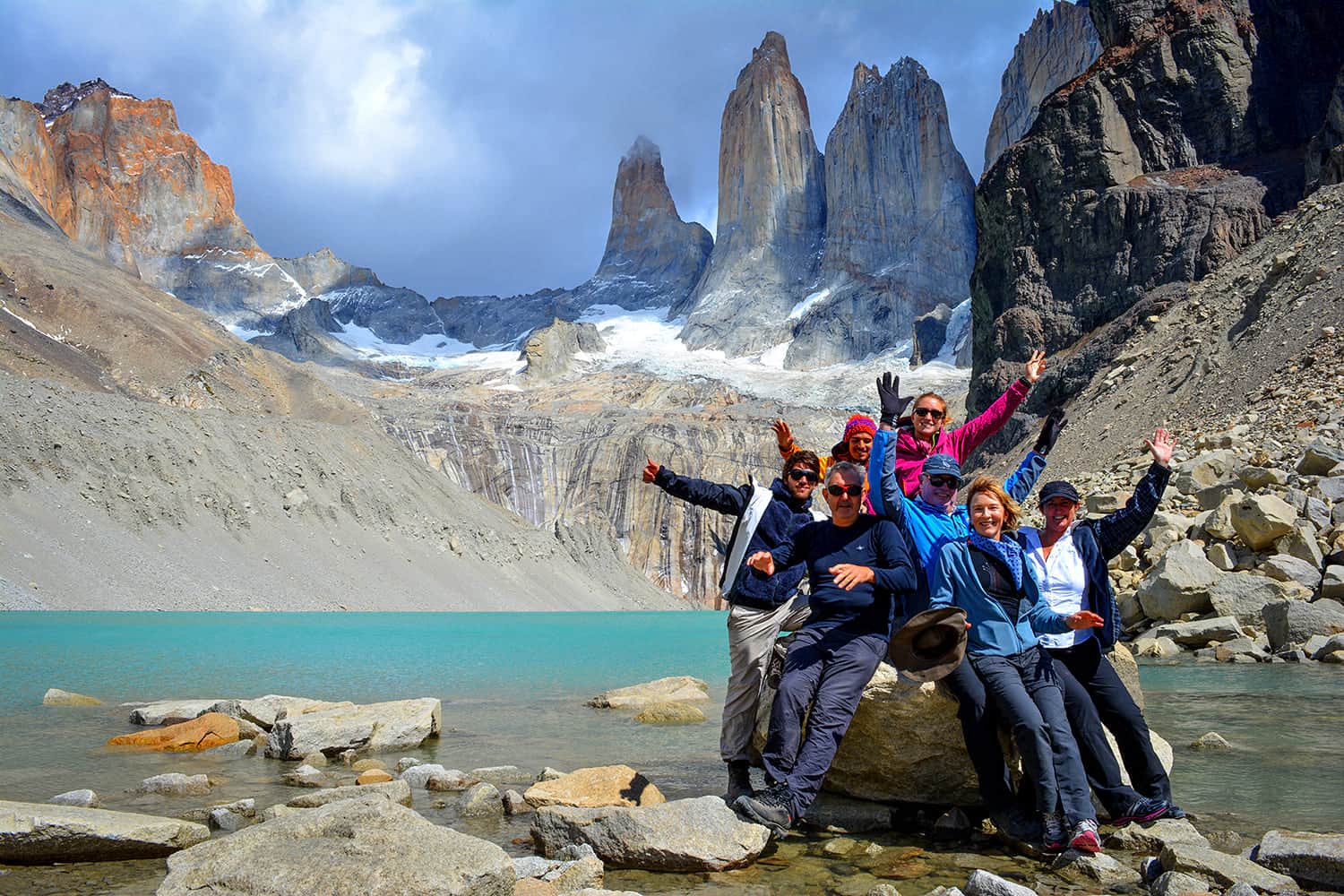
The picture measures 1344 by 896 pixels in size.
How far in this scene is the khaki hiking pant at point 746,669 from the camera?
18.6ft

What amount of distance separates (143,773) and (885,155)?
15520cm

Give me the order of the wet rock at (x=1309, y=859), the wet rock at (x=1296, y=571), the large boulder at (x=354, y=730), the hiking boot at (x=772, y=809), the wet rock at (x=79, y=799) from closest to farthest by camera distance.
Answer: the wet rock at (x=1309, y=859) < the hiking boot at (x=772, y=809) < the wet rock at (x=79, y=799) < the large boulder at (x=354, y=730) < the wet rock at (x=1296, y=571)

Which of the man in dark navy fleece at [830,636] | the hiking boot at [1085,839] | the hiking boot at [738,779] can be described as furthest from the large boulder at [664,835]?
the hiking boot at [1085,839]

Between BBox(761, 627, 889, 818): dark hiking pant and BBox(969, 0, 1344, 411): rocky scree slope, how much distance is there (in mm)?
44314

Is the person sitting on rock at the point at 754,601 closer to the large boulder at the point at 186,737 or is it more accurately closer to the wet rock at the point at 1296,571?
the large boulder at the point at 186,737

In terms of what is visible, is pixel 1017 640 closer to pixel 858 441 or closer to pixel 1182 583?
pixel 858 441

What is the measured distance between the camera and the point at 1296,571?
1448 centimetres

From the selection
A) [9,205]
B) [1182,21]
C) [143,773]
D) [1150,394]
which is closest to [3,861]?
[143,773]

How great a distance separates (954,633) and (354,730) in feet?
18.3

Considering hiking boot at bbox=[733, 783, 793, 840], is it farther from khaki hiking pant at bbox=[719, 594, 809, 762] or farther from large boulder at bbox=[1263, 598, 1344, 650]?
large boulder at bbox=[1263, 598, 1344, 650]

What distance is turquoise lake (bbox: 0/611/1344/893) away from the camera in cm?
666

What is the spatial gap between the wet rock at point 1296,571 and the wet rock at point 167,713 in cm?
1465

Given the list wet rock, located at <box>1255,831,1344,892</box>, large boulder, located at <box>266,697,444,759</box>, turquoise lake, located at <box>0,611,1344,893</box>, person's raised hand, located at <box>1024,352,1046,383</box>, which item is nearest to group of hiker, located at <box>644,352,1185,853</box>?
wet rock, located at <box>1255,831,1344,892</box>

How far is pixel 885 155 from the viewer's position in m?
150
